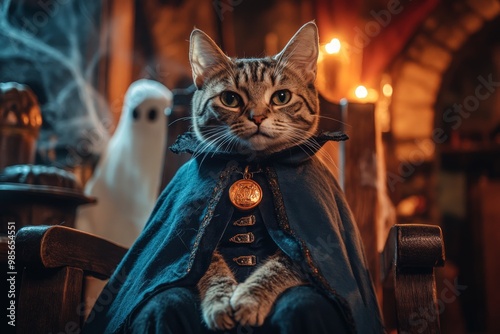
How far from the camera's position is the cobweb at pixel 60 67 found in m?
2.41

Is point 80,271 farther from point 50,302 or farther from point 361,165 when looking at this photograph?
point 361,165

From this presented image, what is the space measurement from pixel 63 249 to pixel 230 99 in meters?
0.40

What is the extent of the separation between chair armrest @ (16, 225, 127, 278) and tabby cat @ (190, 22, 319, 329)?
0.77ft

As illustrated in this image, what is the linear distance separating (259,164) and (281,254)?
0.18 m

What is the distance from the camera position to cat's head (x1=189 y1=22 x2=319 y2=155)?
1.05 m

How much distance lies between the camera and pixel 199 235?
997 mm

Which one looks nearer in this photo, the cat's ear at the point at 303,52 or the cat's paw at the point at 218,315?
the cat's paw at the point at 218,315

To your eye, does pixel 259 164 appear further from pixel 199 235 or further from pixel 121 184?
pixel 121 184

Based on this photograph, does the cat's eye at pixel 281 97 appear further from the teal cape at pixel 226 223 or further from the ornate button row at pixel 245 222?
the ornate button row at pixel 245 222

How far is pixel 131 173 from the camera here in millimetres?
2051

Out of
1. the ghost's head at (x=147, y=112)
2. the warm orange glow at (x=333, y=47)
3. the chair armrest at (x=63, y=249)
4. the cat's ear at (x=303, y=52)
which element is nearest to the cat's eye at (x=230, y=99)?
the cat's ear at (x=303, y=52)

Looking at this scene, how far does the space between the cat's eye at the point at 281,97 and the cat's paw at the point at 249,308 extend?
368mm

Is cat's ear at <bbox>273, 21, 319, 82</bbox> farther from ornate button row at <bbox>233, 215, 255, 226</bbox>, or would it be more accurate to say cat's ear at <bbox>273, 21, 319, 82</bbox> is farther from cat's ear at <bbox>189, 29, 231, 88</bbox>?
ornate button row at <bbox>233, 215, 255, 226</bbox>

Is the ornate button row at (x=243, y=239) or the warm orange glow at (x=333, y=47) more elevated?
the warm orange glow at (x=333, y=47)
